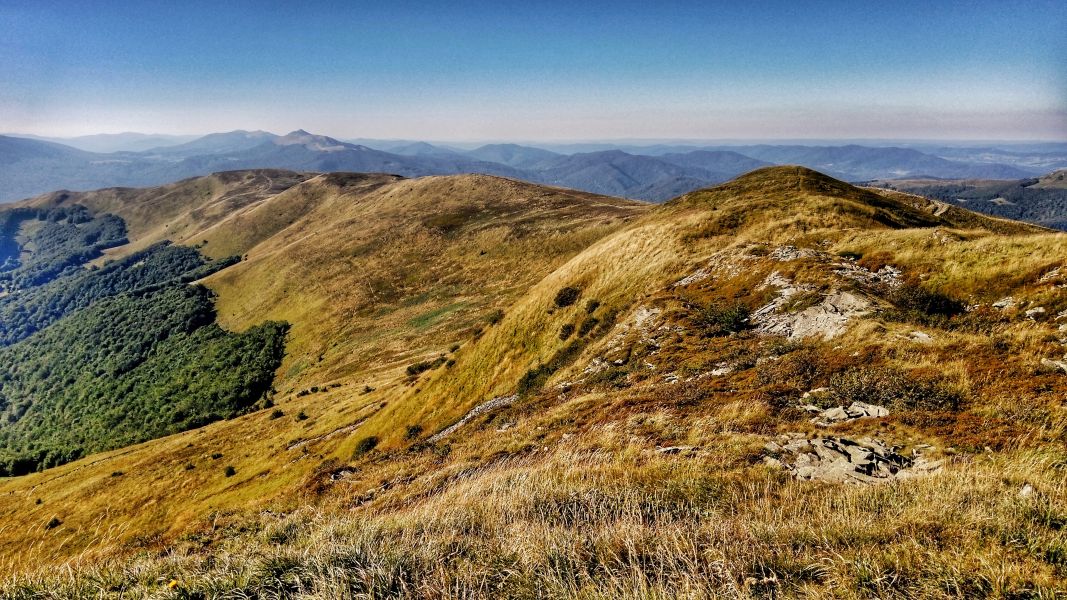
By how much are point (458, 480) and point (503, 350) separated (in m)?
21.8

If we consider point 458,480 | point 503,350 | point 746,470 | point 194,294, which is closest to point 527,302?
point 503,350

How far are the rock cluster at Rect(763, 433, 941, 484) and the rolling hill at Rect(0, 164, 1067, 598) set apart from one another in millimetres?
47

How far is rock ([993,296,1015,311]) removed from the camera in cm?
1458

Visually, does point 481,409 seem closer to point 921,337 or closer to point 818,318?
point 818,318

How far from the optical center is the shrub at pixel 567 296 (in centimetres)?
3244

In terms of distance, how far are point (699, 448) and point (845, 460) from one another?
258 cm

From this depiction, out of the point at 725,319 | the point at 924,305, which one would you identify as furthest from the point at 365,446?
the point at 924,305

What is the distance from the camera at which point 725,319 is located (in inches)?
784

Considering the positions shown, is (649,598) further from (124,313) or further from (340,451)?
(124,313)

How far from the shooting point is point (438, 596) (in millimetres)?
4617

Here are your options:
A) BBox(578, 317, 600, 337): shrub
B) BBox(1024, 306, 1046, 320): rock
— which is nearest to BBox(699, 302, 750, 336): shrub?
BBox(578, 317, 600, 337): shrub

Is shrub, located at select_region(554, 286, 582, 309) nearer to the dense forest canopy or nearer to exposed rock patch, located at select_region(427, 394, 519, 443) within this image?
exposed rock patch, located at select_region(427, 394, 519, 443)

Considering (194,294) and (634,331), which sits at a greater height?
(634,331)

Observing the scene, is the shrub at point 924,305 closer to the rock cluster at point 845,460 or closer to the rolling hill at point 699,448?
the rolling hill at point 699,448
